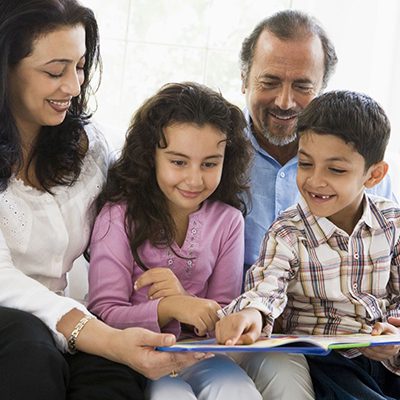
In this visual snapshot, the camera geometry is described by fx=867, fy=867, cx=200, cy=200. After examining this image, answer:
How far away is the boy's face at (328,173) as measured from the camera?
194cm

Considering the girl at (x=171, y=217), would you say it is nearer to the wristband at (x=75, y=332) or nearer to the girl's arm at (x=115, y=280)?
the girl's arm at (x=115, y=280)

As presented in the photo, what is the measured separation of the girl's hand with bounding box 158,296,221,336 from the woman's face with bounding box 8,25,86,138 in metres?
0.48

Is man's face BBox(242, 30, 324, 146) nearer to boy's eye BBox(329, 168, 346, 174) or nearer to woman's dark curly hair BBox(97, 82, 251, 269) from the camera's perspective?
woman's dark curly hair BBox(97, 82, 251, 269)

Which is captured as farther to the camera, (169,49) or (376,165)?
(169,49)

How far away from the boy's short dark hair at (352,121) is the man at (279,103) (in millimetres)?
317

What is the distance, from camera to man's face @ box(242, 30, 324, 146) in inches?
92.6

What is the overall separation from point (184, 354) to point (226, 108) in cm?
69

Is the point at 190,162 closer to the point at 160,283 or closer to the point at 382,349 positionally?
the point at 160,283

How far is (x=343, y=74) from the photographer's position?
3312 mm

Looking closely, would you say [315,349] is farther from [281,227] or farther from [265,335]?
[281,227]

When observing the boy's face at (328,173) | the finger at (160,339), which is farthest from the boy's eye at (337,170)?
A: the finger at (160,339)

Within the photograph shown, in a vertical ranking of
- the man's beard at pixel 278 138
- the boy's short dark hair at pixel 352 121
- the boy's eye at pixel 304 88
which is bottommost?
the man's beard at pixel 278 138

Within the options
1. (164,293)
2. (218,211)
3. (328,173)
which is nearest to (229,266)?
(218,211)

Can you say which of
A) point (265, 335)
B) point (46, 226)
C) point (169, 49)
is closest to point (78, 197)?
point (46, 226)
